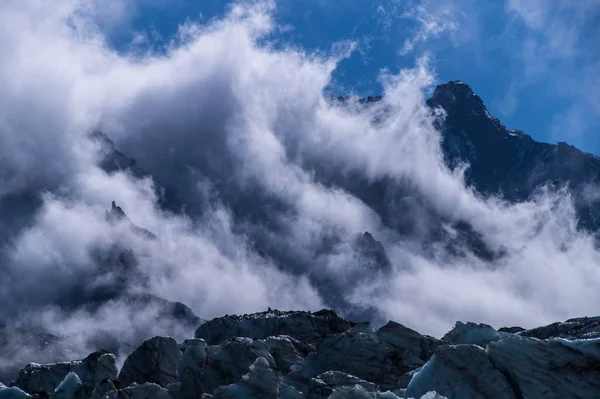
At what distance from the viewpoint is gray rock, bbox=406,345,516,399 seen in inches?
1973

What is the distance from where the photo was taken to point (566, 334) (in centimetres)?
7606

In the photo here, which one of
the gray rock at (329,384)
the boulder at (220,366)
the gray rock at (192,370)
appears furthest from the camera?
the gray rock at (192,370)

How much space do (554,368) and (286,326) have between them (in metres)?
62.4

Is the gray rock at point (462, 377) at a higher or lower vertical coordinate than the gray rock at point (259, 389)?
lower

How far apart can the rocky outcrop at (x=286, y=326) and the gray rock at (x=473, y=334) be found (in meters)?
24.3

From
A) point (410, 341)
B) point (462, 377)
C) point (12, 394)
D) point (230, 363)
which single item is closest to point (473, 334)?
point (410, 341)

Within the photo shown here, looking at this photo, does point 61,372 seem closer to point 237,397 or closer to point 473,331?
point 237,397

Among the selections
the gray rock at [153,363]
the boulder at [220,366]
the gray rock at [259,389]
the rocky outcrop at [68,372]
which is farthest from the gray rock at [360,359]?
the rocky outcrop at [68,372]

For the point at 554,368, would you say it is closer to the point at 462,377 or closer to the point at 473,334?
the point at 462,377

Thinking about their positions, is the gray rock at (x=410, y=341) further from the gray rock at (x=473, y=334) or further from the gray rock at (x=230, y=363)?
the gray rock at (x=230, y=363)

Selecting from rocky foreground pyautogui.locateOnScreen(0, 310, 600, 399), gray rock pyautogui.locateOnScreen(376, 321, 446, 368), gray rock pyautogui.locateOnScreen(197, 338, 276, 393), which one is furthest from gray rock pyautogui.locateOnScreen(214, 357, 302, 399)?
gray rock pyautogui.locateOnScreen(376, 321, 446, 368)

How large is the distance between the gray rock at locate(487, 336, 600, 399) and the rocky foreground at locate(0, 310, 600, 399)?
71mm

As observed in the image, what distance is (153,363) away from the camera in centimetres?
9394

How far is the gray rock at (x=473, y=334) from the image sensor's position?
2751 inches
